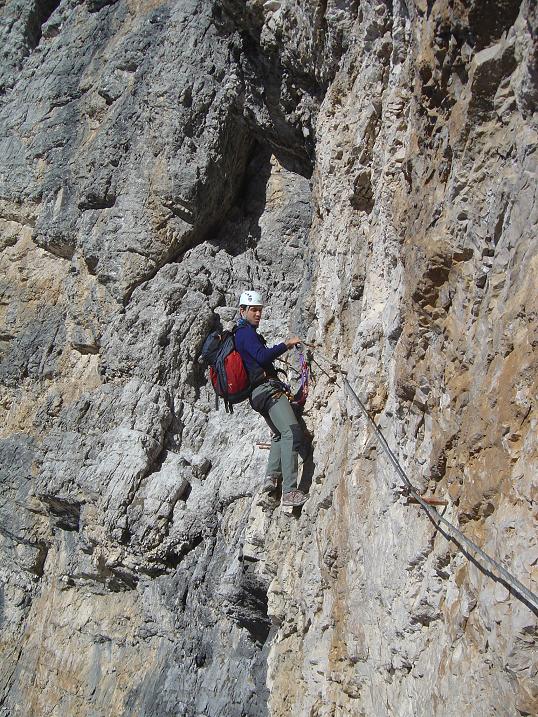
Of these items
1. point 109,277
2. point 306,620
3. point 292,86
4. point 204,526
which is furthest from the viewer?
point 109,277

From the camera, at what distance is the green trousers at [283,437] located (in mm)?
6660

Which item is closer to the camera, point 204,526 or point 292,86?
point 204,526


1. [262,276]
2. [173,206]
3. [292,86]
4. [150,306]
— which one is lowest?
[150,306]

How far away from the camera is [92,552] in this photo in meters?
9.49

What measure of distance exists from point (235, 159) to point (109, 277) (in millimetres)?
3153

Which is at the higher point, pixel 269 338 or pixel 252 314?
pixel 269 338

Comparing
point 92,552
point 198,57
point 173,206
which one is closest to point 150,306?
point 173,206

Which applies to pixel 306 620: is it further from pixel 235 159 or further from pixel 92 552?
pixel 235 159

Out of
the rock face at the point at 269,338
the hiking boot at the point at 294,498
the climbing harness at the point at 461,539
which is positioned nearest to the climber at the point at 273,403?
the hiking boot at the point at 294,498

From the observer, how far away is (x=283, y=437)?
22.1ft

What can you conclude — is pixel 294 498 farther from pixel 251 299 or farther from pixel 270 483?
pixel 251 299

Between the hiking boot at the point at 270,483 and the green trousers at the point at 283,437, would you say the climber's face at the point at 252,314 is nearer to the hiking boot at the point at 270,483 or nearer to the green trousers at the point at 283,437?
the green trousers at the point at 283,437

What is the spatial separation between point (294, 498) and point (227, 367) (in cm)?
156

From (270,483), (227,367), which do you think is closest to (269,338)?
(227,367)
